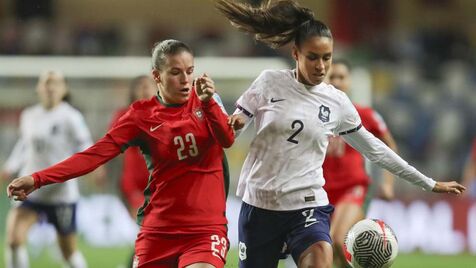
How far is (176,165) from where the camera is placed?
6.12 metres

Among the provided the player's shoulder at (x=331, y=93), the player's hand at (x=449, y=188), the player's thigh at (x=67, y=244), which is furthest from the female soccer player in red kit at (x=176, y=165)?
the player's thigh at (x=67, y=244)

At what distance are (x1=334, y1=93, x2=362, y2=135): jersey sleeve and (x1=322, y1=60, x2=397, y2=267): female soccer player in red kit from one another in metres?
2.47

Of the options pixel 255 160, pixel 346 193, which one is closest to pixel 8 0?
pixel 346 193

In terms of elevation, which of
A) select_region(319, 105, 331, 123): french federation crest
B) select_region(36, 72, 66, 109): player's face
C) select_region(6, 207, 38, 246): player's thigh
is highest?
select_region(319, 105, 331, 123): french federation crest

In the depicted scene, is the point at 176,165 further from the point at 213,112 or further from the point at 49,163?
the point at 49,163

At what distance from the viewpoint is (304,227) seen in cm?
631

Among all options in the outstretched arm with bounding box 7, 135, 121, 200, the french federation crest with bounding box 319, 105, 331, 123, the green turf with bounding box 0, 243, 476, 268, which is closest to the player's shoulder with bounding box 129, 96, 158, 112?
the outstretched arm with bounding box 7, 135, 121, 200

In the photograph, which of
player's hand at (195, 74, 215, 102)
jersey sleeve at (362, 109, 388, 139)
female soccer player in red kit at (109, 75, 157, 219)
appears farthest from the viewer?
female soccer player in red kit at (109, 75, 157, 219)

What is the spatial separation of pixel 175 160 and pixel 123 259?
6854 millimetres

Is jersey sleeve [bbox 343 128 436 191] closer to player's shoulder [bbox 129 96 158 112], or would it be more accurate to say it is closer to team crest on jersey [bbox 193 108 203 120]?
team crest on jersey [bbox 193 108 203 120]

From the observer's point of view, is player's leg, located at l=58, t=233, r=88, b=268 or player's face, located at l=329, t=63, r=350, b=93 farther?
player's leg, located at l=58, t=233, r=88, b=268

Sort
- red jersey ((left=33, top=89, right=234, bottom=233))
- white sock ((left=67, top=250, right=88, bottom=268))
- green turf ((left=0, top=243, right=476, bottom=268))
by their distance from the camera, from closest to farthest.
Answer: red jersey ((left=33, top=89, right=234, bottom=233)), white sock ((left=67, top=250, right=88, bottom=268)), green turf ((left=0, top=243, right=476, bottom=268))

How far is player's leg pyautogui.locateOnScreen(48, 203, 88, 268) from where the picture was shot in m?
10.1

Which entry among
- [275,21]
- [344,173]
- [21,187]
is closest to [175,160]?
[21,187]
